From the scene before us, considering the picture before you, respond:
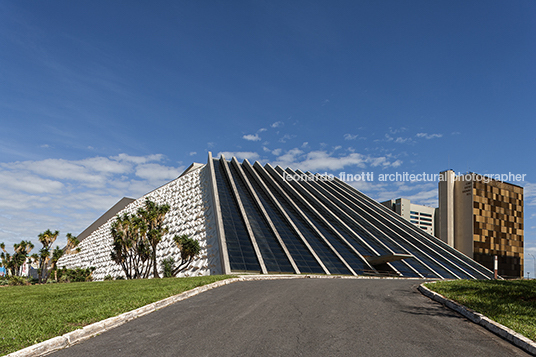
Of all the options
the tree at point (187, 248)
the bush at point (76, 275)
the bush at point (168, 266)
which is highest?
the tree at point (187, 248)

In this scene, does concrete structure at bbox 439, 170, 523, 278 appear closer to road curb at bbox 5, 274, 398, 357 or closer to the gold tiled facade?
the gold tiled facade

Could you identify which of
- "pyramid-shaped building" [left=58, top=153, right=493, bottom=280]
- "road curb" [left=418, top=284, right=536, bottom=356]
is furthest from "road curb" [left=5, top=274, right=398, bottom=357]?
"pyramid-shaped building" [left=58, top=153, right=493, bottom=280]

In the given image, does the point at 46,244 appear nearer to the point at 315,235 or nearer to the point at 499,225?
the point at 315,235

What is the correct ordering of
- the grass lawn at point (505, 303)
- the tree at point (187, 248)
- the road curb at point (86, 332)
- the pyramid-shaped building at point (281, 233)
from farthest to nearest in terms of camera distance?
the pyramid-shaped building at point (281, 233) → the tree at point (187, 248) → the grass lawn at point (505, 303) → the road curb at point (86, 332)

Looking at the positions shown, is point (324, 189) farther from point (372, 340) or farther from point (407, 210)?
point (407, 210)

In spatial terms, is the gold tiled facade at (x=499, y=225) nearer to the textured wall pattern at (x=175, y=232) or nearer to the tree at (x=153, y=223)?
the textured wall pattern at (x=175, y=232)

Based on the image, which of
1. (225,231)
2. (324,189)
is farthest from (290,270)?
(324,189)

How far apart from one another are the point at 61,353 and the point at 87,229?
217 feet

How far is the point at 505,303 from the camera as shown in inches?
438

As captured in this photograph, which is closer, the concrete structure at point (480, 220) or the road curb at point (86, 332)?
the road curb at point (86, 332)

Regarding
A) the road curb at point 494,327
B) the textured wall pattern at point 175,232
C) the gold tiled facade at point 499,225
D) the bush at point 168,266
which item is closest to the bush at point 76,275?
the textured wall pattern at point 175,232

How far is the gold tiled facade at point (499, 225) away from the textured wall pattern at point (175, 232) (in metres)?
69.1

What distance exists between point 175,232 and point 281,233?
12.7 meters

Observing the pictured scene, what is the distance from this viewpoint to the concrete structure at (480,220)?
8038 cm
